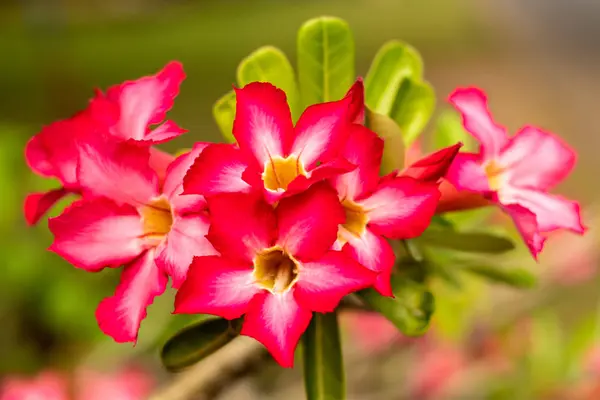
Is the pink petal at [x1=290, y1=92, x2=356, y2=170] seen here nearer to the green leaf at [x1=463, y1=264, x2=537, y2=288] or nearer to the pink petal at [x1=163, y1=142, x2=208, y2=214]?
the pink petal at [x1=163, y1=142, x2=208, y2=214]

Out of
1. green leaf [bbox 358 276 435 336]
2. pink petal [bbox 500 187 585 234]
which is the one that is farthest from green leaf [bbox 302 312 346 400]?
pink petal [bbox 500 187 585 234]

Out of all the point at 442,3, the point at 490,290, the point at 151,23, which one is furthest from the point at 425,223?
the point at 442,3

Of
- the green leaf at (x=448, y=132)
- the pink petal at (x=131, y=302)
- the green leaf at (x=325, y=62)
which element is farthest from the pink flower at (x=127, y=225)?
the green leaf at (x=448, y=132)

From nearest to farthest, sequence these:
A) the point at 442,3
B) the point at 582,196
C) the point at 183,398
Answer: the point at 183,398, the point at 582,196, the point at 442,3

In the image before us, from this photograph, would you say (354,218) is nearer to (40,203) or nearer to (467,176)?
(467,176)

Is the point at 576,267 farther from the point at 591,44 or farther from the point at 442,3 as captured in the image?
the point at 442,3

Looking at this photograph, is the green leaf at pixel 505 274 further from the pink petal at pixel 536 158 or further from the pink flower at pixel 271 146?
the pink flower at pixel 271 146
